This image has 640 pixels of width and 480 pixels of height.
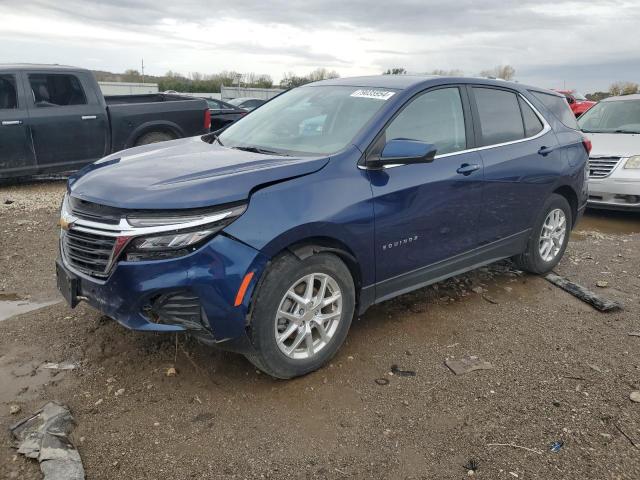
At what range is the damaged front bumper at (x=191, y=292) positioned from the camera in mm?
2715

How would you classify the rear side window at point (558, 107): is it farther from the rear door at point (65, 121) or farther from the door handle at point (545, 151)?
the rear door at point (65, 121)

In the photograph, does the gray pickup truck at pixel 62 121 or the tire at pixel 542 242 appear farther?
the gray pickup truck at pixel 62 121

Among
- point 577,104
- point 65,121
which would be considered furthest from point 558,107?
point 577,104

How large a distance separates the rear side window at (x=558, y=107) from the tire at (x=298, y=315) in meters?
3.05

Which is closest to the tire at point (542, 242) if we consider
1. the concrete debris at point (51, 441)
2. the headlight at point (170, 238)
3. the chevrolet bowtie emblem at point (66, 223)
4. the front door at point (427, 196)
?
the front door at point (427, 196)

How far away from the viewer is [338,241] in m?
3.19

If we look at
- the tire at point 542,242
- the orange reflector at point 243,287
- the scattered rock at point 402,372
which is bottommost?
the scattered rock at point 402,372

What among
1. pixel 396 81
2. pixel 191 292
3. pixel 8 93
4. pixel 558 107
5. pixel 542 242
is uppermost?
pixel 396 81

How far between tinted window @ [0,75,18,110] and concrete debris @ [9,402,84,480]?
6.33 meters

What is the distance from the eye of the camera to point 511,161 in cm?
436

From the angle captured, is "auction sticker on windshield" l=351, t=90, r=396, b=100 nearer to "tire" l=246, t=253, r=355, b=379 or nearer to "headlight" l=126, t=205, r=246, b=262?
"tire" l=246, t=253, r=355, b=379

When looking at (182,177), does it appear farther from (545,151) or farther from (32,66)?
(32,66)

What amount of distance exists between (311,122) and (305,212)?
1090 millimetres

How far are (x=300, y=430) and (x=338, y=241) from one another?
3.54ft
